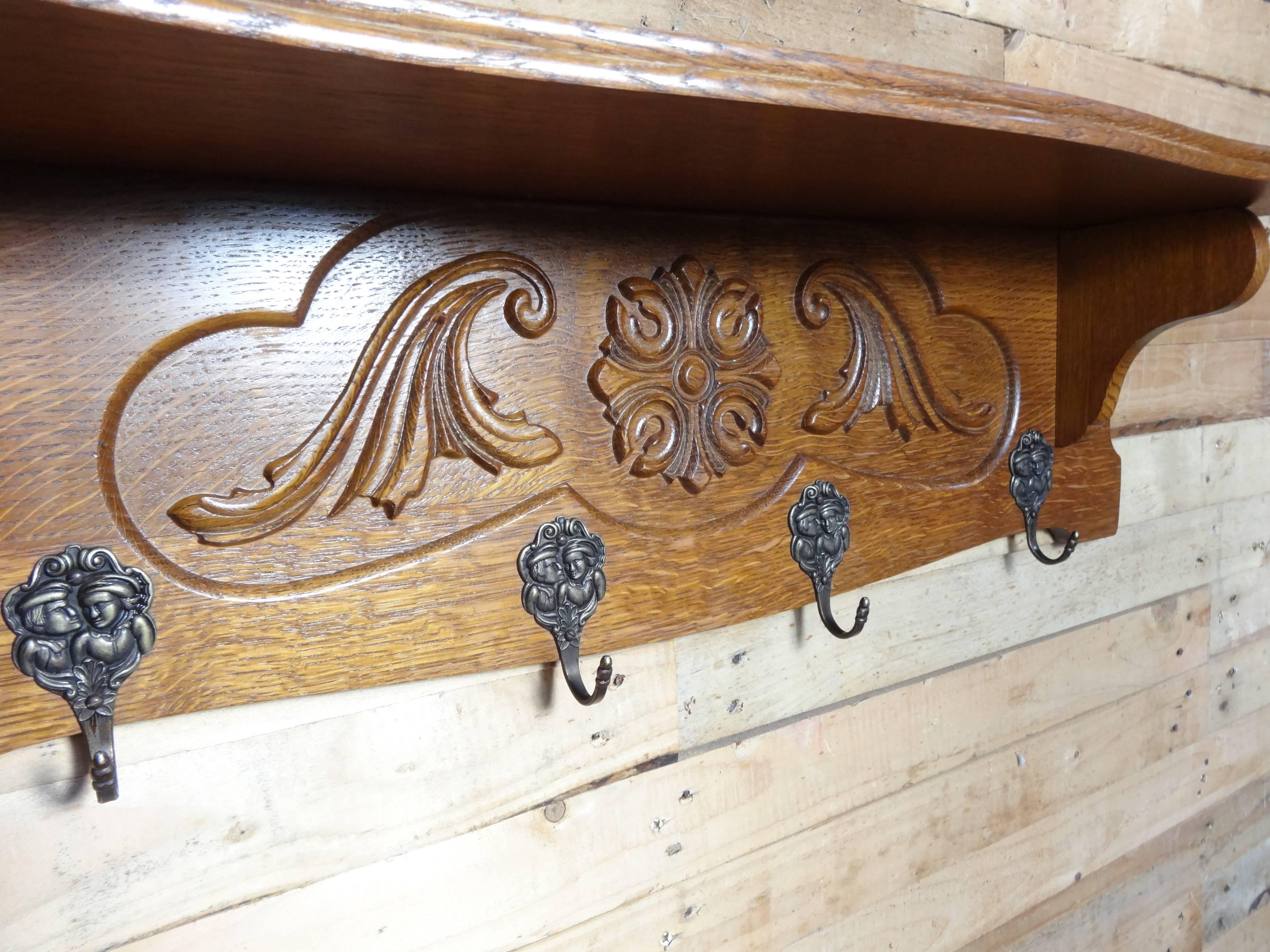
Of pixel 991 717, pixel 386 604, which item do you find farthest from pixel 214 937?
pixel 991 717

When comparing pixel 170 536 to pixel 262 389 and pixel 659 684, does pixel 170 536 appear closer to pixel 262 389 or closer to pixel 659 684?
pixel 262 389

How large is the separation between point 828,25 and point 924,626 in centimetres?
58

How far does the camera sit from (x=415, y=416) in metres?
0.57

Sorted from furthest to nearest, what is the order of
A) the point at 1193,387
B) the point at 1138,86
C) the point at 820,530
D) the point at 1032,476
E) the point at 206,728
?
the point at 1193,387, the point at 1138,86, the point at 1032,476, the point at 820,530, the point at 206,728

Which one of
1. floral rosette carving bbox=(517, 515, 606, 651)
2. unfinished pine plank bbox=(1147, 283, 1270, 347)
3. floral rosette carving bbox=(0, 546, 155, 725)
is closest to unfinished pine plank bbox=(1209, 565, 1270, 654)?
unfinished pine plank bbox=(1147, 283, 1270, 347)

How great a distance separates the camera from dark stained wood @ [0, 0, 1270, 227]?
1.11ft

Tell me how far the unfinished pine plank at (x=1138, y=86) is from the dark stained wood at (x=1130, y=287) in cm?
17

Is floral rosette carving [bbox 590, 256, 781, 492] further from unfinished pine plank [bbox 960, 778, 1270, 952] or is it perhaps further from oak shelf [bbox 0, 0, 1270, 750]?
unfinished pine plank [bbox 960, 778, 1270, 952]

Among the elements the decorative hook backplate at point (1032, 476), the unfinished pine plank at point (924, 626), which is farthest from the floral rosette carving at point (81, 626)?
the decorative hook backplate at point (1032, 476)

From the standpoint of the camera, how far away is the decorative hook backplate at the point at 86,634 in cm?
46

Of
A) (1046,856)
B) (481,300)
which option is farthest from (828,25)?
(1046,856)

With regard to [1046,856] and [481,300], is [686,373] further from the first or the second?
[1046,856]

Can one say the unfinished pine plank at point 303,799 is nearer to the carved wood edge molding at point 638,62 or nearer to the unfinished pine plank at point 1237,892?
the carved wood edge molding at point 638,62

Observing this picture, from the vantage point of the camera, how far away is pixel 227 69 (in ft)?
1.17
